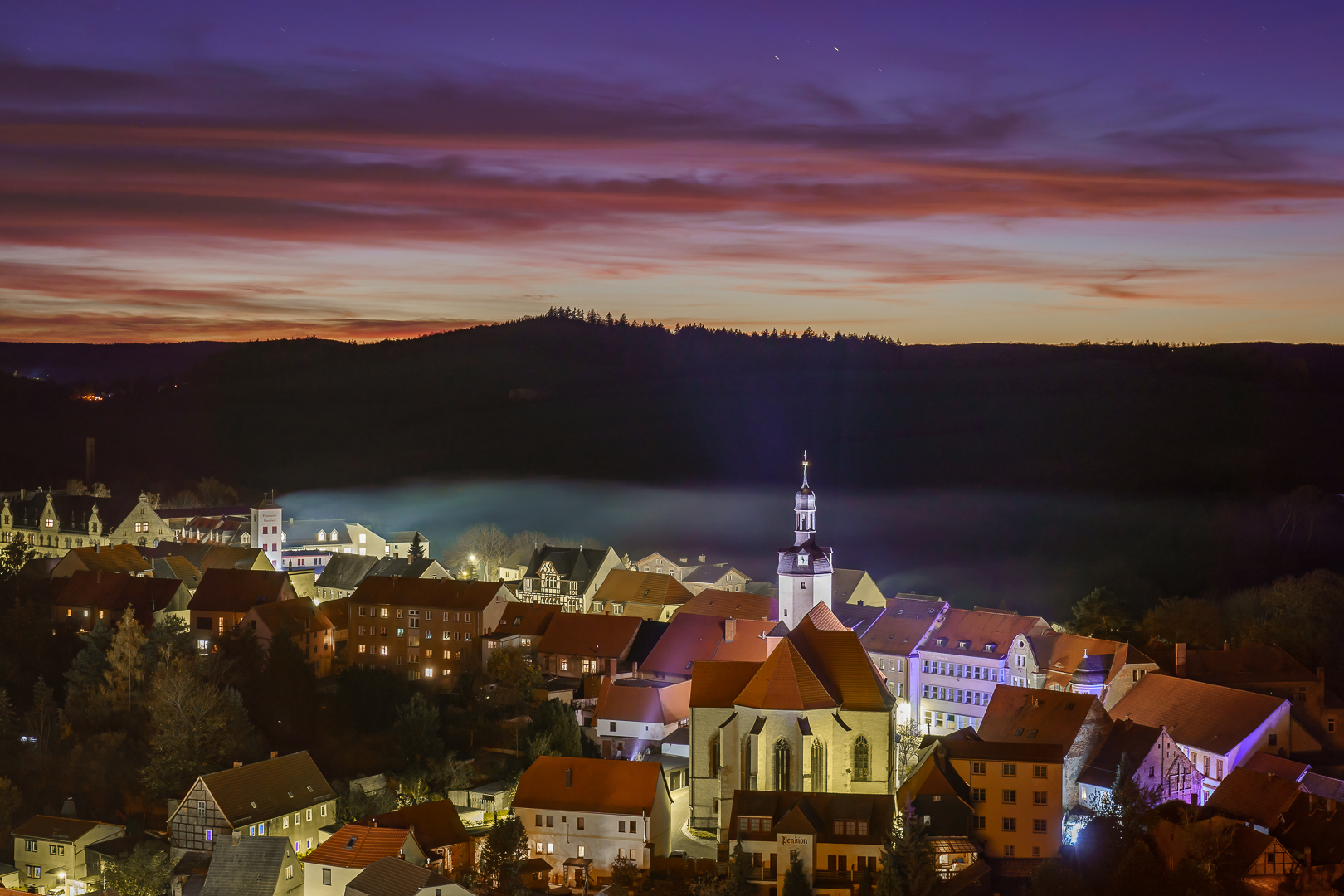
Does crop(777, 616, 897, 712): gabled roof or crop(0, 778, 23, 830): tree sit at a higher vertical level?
crop(777, 616, 897, 712): gabled roof

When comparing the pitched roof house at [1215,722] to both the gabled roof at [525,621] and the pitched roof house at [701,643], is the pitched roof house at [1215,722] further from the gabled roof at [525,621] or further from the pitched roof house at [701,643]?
the gabled roof at [525,621]

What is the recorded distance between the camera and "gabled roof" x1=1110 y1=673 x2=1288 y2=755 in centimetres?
4897

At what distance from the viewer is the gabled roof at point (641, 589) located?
77062 millimetres

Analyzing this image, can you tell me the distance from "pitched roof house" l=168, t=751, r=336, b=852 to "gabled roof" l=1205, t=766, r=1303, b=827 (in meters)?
29.7

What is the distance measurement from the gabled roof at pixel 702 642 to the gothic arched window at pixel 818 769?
12.7 metres

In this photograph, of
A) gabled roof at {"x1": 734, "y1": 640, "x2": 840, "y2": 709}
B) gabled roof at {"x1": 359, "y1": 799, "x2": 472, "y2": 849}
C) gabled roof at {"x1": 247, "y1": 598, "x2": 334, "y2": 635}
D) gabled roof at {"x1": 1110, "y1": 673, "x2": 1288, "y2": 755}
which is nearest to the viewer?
gabled roof at {"x1": 359, "y1": 799, "x2": 472, "y2": 849}

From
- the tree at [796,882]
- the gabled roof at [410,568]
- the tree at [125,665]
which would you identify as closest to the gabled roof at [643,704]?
the tree at [796,882]

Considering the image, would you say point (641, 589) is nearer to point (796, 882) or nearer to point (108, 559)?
point (108, 559)

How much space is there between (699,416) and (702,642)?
351 feet

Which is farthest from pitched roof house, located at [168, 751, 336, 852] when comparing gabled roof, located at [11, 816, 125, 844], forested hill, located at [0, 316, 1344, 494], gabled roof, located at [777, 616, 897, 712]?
forested hill, located at [0, 316, 1344, 494]

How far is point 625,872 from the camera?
4150 centimetres

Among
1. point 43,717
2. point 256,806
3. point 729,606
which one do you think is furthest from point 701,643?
point 43,717

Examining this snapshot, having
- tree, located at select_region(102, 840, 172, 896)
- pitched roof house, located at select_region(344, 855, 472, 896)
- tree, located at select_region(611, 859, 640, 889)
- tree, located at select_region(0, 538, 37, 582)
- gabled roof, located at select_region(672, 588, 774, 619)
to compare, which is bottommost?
tree, located at select_region(102, 840, 172, 896)

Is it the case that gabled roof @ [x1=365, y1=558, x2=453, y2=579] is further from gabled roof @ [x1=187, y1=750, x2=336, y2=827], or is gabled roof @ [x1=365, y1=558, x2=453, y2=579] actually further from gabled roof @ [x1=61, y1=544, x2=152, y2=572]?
gabled roof @ [x1=187, y1=750, x2=336, y2=827]
